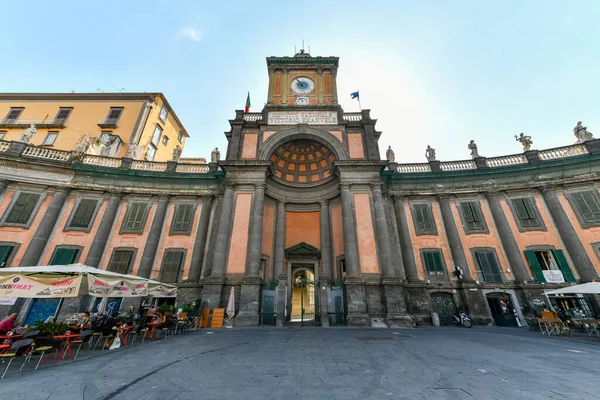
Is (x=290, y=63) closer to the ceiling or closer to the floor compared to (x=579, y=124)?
closer to the ceiling

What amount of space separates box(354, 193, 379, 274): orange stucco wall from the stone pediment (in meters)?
4.33

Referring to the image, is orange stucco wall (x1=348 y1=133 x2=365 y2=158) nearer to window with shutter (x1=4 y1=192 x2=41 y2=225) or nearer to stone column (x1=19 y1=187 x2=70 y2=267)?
stone column (x1=19 y1=187 x2=70 y2=267)

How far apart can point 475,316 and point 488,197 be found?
896 cm

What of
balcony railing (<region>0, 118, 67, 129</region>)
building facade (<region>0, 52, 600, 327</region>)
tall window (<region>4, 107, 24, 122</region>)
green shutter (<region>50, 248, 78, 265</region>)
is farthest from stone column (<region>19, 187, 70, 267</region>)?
tall window (<region>4, 107, 24, 122</region>)

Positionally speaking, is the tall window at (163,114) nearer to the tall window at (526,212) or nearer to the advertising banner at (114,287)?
the advertising banner at (114,287)

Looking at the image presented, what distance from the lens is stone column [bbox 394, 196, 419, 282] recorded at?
1680cm

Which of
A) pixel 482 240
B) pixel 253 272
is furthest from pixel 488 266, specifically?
pixel 253 272

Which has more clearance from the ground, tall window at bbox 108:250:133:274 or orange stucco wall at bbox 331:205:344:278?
orange stucco wall at bbox 331:205:344:278

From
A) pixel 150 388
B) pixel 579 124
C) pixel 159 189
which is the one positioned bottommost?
pixel 150 388

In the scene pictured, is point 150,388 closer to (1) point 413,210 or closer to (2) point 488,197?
(1) point 413,210

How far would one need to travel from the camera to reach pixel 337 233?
18750 millimetres

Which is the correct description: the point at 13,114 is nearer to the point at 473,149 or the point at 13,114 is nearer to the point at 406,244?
the point at 406,244

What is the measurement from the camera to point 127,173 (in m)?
18.8

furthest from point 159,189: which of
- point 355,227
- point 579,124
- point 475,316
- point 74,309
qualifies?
point 579,124
